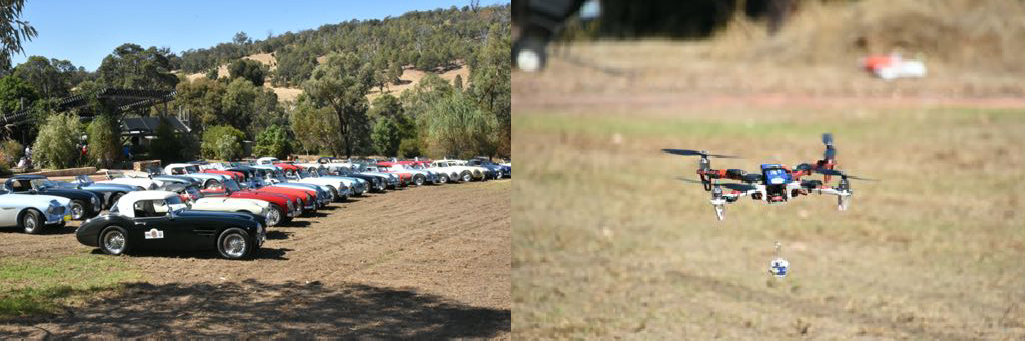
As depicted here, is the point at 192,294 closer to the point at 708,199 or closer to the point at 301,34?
the point at 708,199

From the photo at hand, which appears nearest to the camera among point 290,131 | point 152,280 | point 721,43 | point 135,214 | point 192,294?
point 721,43

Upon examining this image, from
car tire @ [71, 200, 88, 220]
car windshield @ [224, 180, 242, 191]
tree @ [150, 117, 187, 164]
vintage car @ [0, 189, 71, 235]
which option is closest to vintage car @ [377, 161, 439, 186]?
car windshield @ [224, 180, 242, 191]

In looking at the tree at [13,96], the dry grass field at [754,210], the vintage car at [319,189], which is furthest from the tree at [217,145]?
→ the dry grass field at [754,210]

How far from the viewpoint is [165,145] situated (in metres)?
31.1

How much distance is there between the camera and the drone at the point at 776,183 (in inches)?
78.6

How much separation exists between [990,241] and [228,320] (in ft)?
20.4

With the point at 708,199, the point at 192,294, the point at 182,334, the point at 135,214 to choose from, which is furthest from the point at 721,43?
the point at 135,214

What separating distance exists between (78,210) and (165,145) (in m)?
17.5

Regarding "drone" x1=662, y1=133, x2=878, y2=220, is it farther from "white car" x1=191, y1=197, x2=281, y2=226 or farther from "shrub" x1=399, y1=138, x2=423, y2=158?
"shrub" x1=399, y1=138, x2=423, y2=158

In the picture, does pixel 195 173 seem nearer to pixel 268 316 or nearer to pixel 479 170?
pixel 479 170

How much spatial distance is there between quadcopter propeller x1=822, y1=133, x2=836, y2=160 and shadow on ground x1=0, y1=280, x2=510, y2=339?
449 cm

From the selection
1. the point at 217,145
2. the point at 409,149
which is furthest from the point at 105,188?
the point at 409,149

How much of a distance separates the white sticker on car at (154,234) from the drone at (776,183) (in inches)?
400

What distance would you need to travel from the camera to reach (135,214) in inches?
425
